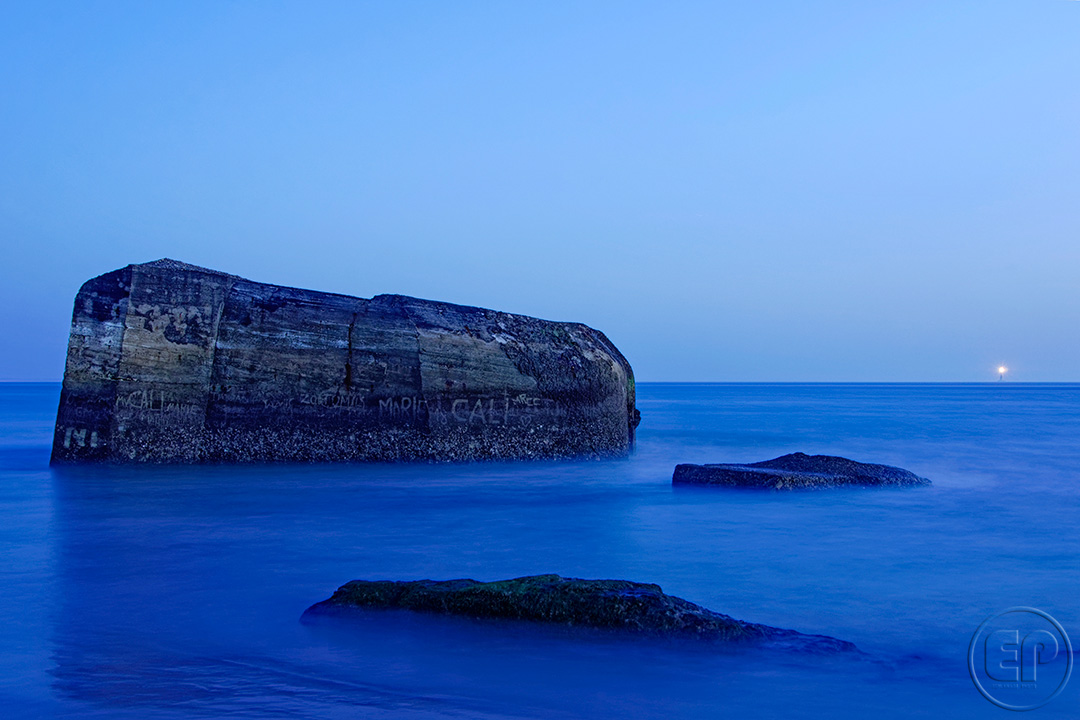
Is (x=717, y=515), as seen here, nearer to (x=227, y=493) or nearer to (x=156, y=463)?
(x=227, y=493)

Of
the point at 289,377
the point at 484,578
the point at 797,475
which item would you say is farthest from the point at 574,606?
the point at 289,377

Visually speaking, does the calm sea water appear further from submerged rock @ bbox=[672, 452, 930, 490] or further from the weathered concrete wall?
the weathered concrete wall

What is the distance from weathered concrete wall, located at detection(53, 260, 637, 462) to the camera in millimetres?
8203

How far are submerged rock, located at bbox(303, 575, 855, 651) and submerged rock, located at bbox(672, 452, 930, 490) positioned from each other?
Result: 14.5 ft

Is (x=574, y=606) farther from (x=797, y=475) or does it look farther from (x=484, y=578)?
(x=797, y=475)

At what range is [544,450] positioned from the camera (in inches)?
383

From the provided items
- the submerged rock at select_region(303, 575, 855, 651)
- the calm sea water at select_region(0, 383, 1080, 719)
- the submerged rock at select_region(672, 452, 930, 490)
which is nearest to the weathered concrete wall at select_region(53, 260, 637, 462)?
the calm sea water at select_region(0, 383, 1080, 719)

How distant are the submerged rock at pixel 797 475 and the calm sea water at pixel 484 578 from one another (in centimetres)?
30

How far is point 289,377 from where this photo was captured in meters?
8.60

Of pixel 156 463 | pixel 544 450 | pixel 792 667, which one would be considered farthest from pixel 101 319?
pixel 792 667

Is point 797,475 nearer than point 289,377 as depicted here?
Yes

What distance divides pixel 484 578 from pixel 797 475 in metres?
4.05

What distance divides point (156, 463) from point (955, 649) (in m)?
7.41

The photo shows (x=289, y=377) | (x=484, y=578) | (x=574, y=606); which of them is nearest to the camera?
(x=574, y=606)
